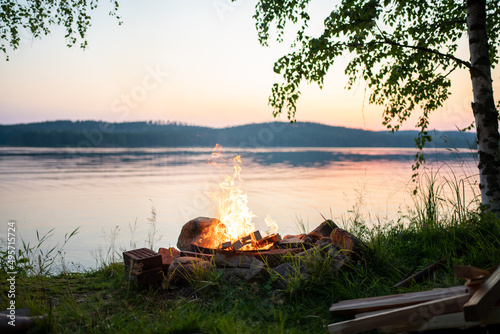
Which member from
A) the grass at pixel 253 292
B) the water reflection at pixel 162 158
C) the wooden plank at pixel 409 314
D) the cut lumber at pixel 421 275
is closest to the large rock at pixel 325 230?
the grass at pixel 253 292

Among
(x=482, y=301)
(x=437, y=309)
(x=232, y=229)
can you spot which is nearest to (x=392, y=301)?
(x=437, y=309)

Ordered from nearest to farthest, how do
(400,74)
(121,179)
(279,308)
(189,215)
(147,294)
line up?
1. (279,308)
2. (147,294)
3. (400,74)
4. (189,215)
5. (121,179)

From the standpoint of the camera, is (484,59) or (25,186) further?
(25,186)

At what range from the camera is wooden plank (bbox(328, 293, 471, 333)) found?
3.20 meters

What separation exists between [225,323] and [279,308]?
3.36 ft

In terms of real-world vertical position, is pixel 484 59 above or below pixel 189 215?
above

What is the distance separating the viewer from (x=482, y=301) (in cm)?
293

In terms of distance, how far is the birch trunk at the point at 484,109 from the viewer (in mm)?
6096

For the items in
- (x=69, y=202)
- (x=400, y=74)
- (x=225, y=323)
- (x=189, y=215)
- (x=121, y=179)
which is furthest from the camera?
(x=121, y=179)

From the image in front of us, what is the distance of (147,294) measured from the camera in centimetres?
490

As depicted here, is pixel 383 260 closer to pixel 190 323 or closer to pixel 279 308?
pixel 279 308

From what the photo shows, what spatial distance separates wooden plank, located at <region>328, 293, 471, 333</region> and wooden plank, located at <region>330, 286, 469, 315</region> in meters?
0.20

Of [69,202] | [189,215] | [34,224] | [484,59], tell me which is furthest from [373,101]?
[69,202]

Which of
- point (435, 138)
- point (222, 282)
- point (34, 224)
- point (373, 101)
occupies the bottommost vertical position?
point (34, 224)
